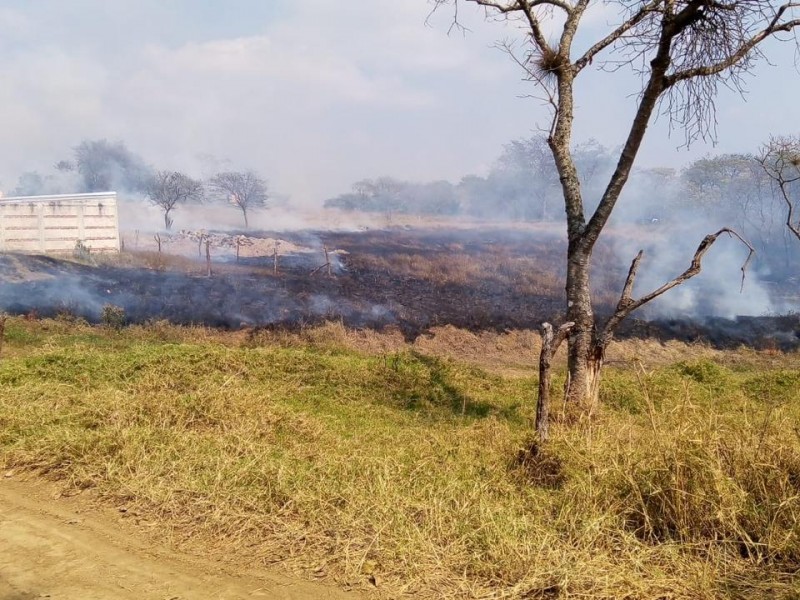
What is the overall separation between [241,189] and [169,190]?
7.74m

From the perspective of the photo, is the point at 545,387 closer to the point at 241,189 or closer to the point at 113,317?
the point at 113,317

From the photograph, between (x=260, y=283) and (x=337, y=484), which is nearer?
(x=337, y=484)

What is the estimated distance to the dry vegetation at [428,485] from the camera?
11.0ft

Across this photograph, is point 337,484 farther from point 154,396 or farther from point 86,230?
point 86,230

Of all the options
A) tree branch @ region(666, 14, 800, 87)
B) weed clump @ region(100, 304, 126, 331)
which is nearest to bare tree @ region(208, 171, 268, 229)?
weed clump @ region(100, 304, 126, 331)

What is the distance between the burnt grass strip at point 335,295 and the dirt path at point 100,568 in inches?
442

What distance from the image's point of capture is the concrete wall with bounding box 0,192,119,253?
23.5 m

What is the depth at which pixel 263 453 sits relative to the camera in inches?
196

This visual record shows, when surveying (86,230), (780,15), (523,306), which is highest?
(780,15)

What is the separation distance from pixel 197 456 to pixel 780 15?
8.08 metres

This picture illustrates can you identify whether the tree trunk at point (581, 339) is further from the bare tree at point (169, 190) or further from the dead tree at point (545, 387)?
the bare tree at point (169, 190)

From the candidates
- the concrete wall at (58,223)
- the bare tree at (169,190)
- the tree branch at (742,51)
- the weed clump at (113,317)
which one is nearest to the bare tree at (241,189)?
the bare tree at (169,190)

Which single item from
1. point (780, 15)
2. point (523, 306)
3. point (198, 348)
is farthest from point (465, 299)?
point (780, 15)

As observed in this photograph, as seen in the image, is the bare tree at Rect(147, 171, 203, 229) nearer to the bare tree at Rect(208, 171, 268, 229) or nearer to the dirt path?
the bare tree at Rect(208, 171, 268, 229)
